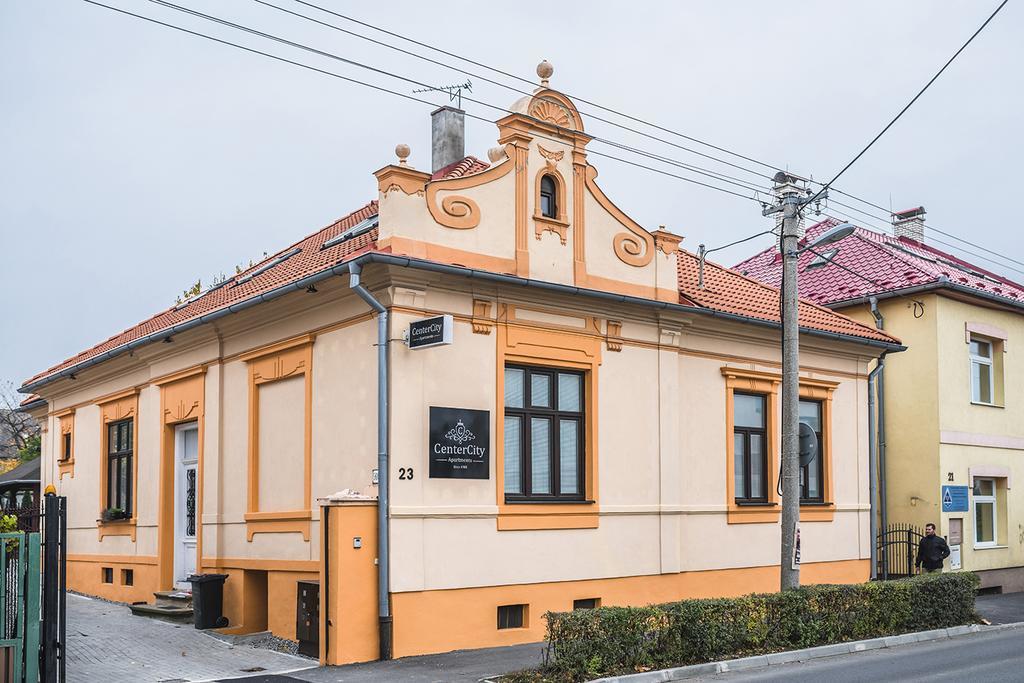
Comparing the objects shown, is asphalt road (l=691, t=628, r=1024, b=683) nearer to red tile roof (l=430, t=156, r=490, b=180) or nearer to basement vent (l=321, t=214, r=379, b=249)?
basement vent (l=321, t=214, r=379, b=249)

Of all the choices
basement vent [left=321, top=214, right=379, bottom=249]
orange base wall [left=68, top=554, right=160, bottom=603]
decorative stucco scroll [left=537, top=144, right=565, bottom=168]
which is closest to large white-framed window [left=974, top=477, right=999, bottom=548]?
decorative stucco scroll [left=537, top=144, right=565, bottom=168]

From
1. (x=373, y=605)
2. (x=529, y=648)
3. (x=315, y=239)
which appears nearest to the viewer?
(x=373, y=605)

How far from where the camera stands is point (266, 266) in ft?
65.4

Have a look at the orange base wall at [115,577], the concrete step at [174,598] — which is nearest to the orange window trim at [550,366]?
the concrete step at [174,598]

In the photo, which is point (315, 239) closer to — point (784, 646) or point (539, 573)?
point (539, 573)

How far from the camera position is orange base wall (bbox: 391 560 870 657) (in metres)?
13.6

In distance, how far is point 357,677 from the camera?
39.9 feet

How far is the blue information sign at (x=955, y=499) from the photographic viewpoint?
75.5 feet

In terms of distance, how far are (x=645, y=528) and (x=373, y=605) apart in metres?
4.92

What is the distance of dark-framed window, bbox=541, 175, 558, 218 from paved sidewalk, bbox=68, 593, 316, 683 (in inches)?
273

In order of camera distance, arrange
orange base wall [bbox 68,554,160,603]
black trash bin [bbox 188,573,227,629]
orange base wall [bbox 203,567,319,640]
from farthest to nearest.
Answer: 1. orange base wall [bbox 68,554,160,603]
2. black trash bin [bbox 188,573,227,629]
3. orange base wall [bbox 203,567,319,640]

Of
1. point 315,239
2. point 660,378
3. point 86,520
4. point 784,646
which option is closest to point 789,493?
point 784,646

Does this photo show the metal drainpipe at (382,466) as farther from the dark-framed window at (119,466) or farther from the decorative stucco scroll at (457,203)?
the dark-framed window at (119,466)

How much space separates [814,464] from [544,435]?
6862 mm
